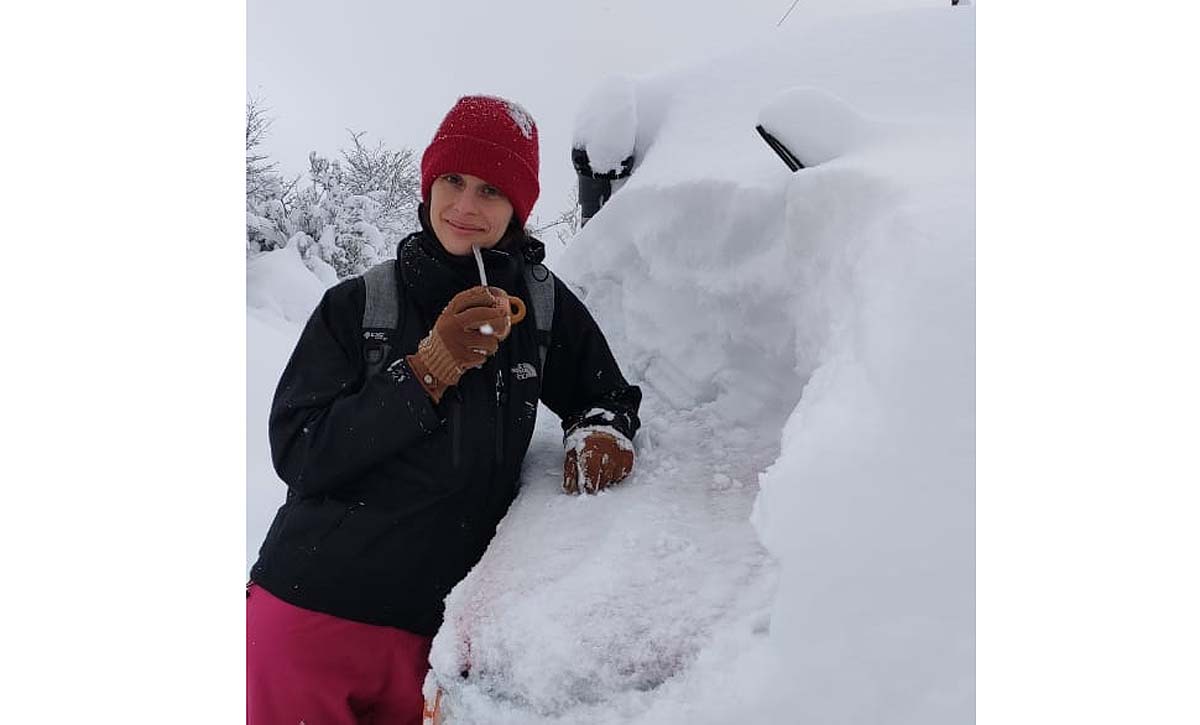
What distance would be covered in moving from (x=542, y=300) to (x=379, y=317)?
1.20 feet

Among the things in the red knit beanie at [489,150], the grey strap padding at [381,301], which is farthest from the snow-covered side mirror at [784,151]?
the grey strap padding at [381,301]

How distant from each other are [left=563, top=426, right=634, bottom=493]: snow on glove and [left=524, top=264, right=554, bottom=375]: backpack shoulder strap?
0.21 m

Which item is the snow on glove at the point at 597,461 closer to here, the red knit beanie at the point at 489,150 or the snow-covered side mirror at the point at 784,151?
the red knit beanie at the point at 489,150

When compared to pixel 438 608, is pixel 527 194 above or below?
above

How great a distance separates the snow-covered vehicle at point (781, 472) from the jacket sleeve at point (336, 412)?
29 cm

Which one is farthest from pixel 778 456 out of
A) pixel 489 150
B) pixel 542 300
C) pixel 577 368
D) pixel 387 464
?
pixel 489 150

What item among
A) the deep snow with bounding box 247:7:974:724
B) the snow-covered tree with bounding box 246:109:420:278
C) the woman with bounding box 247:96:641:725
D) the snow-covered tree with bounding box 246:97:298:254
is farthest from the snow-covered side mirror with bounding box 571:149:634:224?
the snow-covered tree with bounding box 246:97:298:254

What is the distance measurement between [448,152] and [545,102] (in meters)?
0.91

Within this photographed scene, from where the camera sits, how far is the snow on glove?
1519mm

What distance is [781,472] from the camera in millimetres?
966

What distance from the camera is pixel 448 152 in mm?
1583

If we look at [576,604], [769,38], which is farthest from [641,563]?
[769,38]

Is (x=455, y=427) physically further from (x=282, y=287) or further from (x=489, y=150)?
(x=282, y=287)
